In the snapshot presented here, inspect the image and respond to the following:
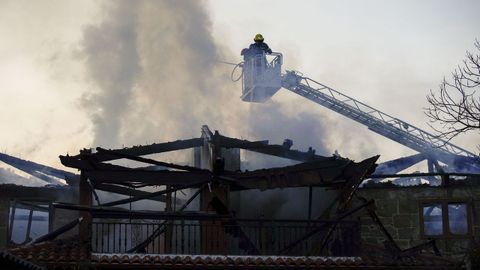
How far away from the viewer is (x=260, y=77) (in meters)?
34.7

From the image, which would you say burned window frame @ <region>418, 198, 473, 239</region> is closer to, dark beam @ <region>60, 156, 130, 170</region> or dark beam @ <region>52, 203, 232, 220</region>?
dark beam @ <region>52, 203, 232, 220</region>

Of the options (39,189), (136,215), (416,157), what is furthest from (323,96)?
(136,215)

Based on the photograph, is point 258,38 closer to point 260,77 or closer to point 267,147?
point 260,77

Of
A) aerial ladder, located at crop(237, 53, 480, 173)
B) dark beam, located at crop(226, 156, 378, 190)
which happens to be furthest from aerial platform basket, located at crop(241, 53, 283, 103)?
dark beam, located at crop(226, 156, 378, 190)

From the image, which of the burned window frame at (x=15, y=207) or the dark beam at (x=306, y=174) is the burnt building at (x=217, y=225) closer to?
the dark beam at (x=306, y=174)

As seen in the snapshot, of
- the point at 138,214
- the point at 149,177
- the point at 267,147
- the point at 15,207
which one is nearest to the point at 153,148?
the point at 267,147

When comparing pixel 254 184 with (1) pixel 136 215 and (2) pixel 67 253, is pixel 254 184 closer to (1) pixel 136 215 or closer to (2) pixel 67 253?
(1) pixel 136 215

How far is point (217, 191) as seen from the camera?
16.0 metres

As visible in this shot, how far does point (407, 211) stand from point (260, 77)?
1499 cm

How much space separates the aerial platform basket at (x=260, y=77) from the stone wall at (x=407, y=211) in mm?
13952

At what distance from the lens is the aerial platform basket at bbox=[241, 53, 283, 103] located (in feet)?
114

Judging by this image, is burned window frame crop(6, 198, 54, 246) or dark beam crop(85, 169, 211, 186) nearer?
dark beam crop(85, 169, 211, 186)

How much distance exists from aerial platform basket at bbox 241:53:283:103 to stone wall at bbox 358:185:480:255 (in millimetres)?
13952

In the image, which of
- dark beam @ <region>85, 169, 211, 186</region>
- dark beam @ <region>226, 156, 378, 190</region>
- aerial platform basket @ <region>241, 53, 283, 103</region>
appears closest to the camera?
dark beam @ <region>85, 169, 211, 186</region>
